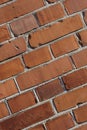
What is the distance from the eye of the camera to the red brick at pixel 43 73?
153 cm

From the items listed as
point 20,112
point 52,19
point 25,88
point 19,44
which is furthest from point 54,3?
point 20,112

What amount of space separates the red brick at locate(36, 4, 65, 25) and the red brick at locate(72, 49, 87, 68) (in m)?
0.19

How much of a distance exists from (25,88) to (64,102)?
186mm

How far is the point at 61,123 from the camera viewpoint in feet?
5.03

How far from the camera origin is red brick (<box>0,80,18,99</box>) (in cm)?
152

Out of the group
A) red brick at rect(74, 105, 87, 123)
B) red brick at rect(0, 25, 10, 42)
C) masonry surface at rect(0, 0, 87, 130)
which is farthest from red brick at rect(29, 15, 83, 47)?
red brick at rect(74, 105, 87, 123)

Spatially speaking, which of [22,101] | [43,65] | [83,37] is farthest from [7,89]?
[83,37]

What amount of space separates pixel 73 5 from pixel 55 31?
0.15m

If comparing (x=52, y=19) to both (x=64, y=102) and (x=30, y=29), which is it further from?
(x=64, y=102)

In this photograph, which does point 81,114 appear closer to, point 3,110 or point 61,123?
point 61,123

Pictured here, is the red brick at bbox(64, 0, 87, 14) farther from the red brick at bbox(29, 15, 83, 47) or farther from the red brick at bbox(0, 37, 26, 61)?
the red brick at bbox(0, 37, 26, 61)

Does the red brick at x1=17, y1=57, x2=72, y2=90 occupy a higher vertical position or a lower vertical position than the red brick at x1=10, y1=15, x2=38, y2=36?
lower

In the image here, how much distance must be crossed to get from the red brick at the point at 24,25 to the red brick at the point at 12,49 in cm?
4

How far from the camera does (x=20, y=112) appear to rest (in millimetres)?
1524
